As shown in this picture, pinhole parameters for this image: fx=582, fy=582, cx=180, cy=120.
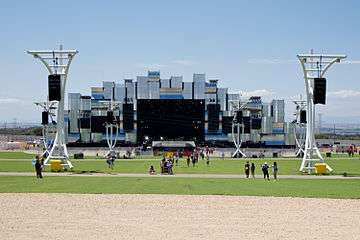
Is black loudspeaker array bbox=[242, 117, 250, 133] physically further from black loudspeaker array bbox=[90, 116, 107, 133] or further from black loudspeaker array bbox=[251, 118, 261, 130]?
black loudspeaker array bbox=[90, 116, 107, 133]

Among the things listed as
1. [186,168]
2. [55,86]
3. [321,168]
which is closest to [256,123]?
[186,168]

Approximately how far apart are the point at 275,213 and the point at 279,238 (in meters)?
5.26

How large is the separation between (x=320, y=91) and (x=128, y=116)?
255 feet

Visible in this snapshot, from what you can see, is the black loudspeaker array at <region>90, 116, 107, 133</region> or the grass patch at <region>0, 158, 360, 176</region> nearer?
the grass patch at <region>0, 158, 360, 176</region>

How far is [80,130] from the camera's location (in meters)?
119

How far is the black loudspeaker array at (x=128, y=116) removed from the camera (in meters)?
117

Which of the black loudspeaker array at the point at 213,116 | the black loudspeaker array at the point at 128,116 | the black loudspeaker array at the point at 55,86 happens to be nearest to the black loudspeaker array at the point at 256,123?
the black loudspeaker array at the point at 213,116

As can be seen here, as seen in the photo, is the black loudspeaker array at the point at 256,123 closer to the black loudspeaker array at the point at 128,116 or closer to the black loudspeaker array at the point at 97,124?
the black loudspeaker array at the point at 128,116

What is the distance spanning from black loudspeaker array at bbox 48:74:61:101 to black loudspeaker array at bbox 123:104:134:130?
7232cm

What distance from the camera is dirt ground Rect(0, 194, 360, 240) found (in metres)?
17.3

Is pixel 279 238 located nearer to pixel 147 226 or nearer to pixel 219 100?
pixel 147 226

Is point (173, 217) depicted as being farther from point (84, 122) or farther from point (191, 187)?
point (84, 122)

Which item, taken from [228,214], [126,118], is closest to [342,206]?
[228,214]

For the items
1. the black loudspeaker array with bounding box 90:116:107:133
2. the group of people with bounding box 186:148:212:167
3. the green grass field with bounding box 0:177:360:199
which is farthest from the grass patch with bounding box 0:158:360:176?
the black loudspeaker array with bounding box 90:116:107:133
